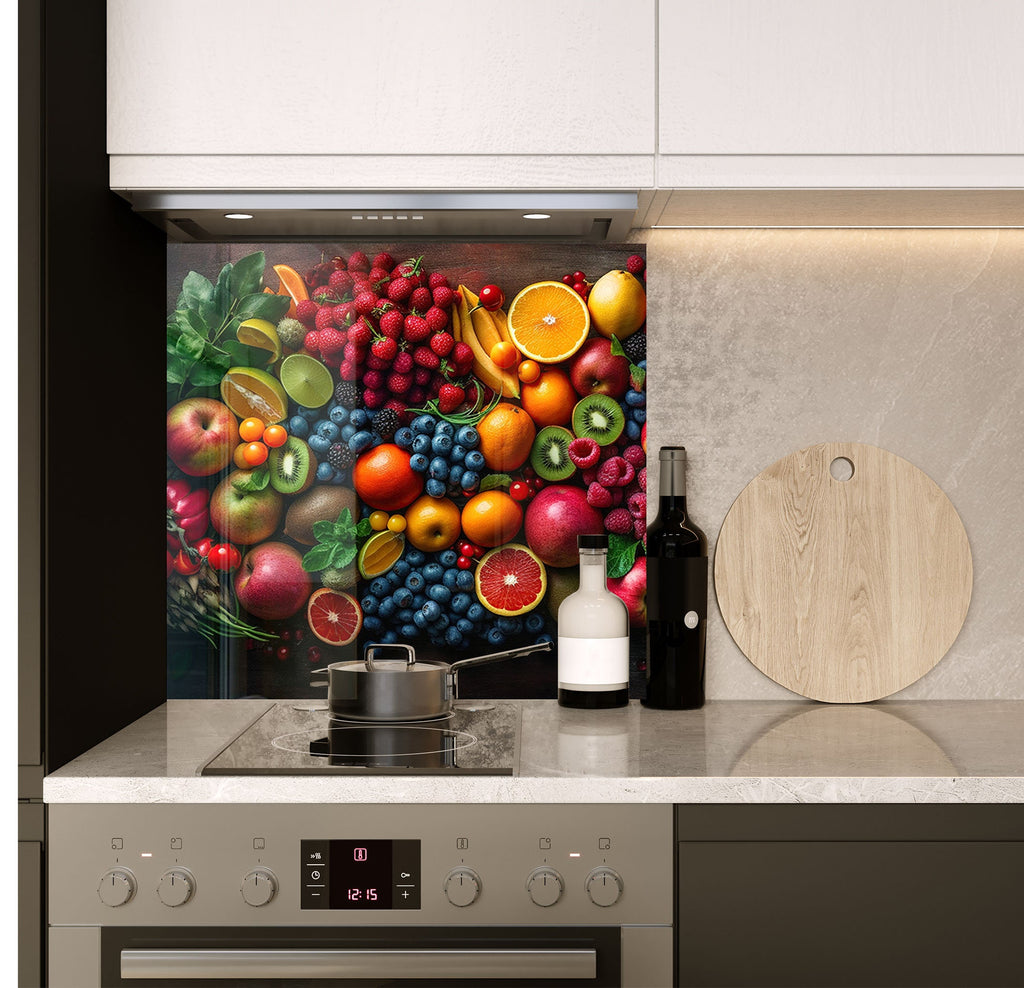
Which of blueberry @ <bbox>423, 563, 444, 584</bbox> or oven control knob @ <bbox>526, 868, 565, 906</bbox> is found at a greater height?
blueberry @ <bbox>423, 563, 444, 584</bbox>

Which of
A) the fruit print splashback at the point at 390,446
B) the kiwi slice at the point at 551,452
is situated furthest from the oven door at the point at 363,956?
the kiwi slice at the point at 551,452

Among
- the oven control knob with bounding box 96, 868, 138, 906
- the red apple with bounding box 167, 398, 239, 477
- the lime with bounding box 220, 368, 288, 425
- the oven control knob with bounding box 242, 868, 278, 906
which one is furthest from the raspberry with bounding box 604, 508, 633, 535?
the oven control knob with bounding box 96, 868, 138, 906

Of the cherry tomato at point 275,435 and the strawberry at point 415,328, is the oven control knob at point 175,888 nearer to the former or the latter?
the cherry tomato at point 275,435

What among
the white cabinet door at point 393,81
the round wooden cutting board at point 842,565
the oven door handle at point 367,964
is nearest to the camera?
the oven door handle at point 367,964

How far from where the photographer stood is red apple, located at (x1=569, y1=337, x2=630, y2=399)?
183cm

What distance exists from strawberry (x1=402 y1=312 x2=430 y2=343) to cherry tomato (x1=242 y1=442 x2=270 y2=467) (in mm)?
319

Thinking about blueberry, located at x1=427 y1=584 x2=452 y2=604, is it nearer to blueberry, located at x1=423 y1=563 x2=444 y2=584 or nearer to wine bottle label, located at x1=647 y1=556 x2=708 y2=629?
blueberry, located at x1=423 y1=563 x2=444 y2=584

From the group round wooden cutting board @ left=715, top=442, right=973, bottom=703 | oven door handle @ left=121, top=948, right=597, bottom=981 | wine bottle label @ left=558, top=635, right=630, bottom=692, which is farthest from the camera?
round wooden cutting board @ left=715, top=442, right=973, bottom=703

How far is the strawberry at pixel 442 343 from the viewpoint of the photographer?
5.96 ft

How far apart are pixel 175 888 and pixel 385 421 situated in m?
0.85

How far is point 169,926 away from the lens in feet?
4.19

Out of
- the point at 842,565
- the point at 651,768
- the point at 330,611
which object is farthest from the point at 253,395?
the point at 842,565

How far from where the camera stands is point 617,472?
1835mm

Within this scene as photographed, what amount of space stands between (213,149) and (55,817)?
2.97 feet
